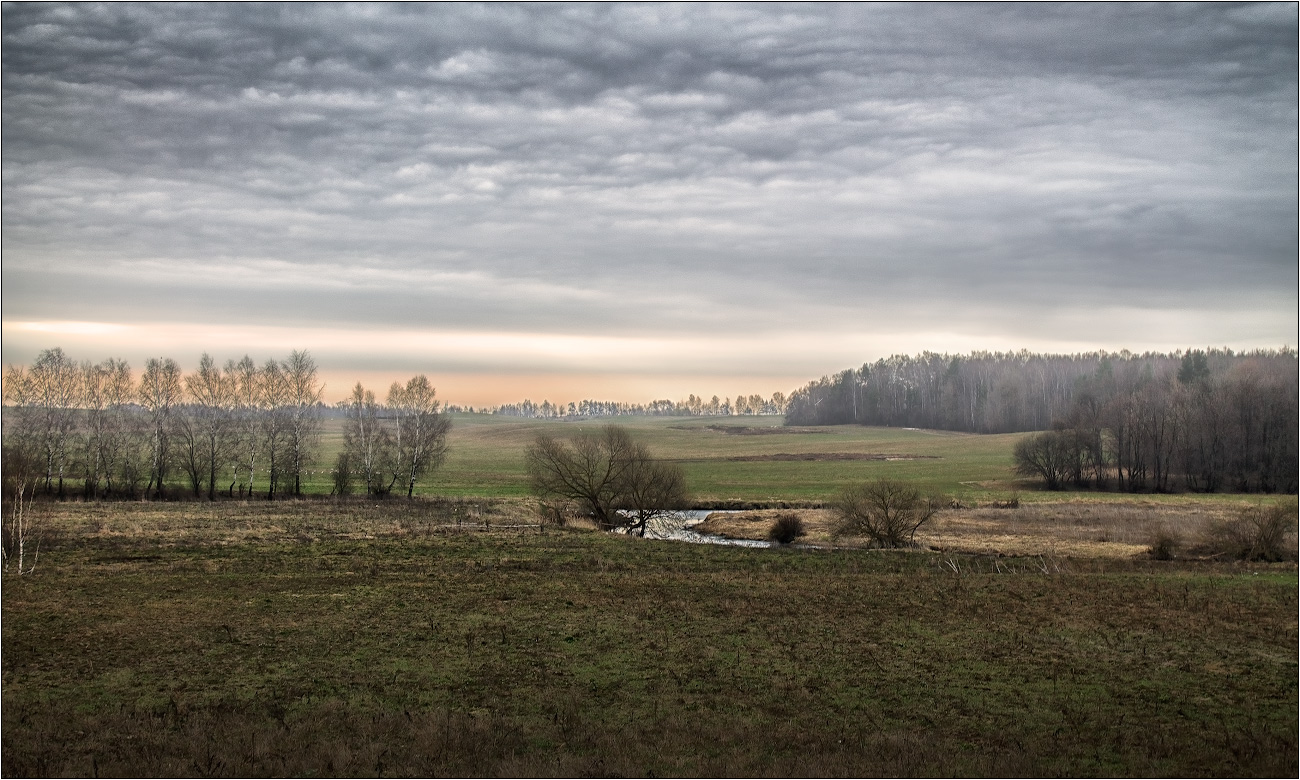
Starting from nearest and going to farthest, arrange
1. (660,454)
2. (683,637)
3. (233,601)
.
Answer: (683,637)
(233,601)
(660,454)

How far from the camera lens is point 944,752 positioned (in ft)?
48.5

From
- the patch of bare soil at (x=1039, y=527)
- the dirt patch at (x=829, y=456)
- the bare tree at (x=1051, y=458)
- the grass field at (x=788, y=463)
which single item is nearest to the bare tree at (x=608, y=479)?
the patch of bare soil at (x=1039, y=527)

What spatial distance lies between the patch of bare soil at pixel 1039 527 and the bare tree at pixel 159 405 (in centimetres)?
4405

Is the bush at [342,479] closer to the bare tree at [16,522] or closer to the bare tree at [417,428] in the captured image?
the bare tree at [417,428]

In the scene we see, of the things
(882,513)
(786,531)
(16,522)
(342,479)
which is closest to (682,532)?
(786,531)

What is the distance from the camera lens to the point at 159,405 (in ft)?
250

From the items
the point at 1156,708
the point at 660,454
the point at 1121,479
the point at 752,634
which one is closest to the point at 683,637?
the point at 752,634

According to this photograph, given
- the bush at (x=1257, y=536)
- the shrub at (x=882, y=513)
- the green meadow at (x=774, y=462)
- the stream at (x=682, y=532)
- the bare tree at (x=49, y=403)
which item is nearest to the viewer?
the bush at (x=1257, y=536)

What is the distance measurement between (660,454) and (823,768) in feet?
418

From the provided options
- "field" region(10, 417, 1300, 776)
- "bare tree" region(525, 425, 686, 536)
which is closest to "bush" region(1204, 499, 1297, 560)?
"field" region(10, 417, 1300, 776)

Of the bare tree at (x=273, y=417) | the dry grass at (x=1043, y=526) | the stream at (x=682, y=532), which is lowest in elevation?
the stream at (x=682, y=532)

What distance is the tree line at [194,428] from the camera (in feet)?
237

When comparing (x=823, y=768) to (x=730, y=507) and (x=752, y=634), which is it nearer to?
(x=752, y=634)

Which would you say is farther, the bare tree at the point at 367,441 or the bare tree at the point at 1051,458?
the bare tree at the point at 1051,458
